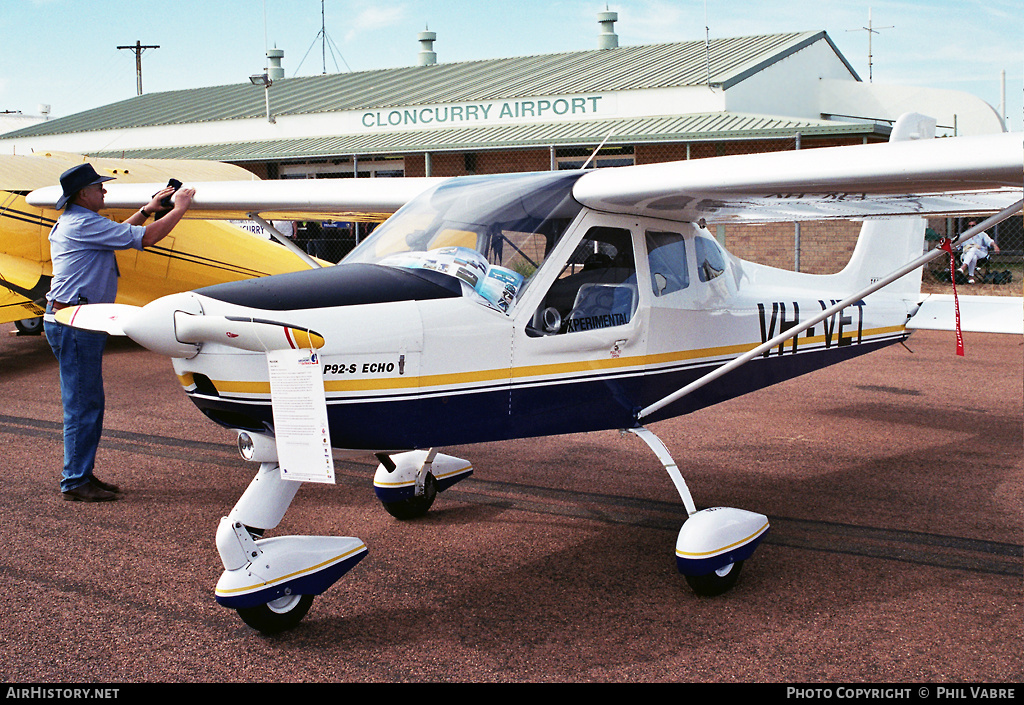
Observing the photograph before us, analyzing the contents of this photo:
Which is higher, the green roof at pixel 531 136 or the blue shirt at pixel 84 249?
the green roof at pixel 531 136

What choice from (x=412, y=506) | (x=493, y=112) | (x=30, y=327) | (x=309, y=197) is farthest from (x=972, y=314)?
(x=493, y=112)

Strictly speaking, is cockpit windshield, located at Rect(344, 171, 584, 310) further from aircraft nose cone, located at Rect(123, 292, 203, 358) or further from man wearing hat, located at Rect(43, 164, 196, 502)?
man wearing hat, located at Rect(43, 164, 196, 502)

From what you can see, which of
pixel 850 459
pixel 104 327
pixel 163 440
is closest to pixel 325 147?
pixel 163 440

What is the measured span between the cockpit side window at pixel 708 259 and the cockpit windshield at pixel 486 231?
100 cm

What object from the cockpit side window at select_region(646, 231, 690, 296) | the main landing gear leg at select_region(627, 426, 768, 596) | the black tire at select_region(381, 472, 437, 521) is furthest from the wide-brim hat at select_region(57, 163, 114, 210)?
the main landing gear leg at select_region(627, 426, 768, 596)

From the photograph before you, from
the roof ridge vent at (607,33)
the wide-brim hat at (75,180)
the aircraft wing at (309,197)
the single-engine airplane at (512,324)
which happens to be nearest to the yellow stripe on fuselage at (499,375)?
the single-engine airplane at (512,324)

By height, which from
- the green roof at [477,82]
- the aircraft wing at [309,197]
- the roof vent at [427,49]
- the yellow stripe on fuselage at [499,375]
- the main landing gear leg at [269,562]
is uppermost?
the roof vent at [427,49]

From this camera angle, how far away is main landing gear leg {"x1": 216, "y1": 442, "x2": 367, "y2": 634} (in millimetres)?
3584

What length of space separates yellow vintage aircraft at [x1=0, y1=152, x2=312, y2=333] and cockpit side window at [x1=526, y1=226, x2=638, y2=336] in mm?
7295

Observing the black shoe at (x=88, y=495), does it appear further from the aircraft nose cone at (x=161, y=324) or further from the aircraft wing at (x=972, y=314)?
the aircraft wing at (x=972, y=314)

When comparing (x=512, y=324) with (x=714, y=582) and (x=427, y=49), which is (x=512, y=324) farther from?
(x=427, y=49)

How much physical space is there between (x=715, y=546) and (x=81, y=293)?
4.07 metres

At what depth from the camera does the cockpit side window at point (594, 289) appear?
4.28 meters

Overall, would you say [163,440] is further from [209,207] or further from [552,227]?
[552,227]
